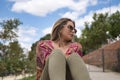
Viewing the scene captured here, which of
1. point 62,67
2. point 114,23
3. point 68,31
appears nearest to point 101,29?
point 114,23

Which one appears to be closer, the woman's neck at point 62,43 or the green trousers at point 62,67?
the green trousers at point 62,67

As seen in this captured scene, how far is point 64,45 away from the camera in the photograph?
4.17 meters

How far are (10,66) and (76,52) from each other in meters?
21.6

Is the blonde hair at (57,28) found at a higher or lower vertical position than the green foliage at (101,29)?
lower

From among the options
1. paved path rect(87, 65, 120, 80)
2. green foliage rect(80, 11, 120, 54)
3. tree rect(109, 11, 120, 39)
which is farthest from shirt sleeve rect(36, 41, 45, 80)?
tree rect(109, 11, 120, 39)

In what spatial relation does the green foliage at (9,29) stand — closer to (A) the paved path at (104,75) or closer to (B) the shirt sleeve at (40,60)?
(A) the paved path at (104,75)

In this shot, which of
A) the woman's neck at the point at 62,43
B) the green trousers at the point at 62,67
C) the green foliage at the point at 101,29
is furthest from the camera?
the green foliage at the point at 101,29

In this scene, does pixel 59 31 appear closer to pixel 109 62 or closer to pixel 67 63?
pixel 67 63

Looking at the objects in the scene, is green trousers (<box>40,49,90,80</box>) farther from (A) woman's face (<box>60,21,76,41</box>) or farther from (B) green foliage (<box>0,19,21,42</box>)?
(B) green foliage (<box>0,19,21,42</box>)

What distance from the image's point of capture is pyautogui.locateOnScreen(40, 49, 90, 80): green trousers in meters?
3.70

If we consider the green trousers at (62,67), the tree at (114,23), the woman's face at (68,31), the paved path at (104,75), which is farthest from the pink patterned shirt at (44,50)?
the tree at (114,23)

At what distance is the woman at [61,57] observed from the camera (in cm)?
373

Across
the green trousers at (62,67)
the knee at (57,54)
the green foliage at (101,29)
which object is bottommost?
the green trousers at (62,67)

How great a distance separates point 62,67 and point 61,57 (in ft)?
0.36
